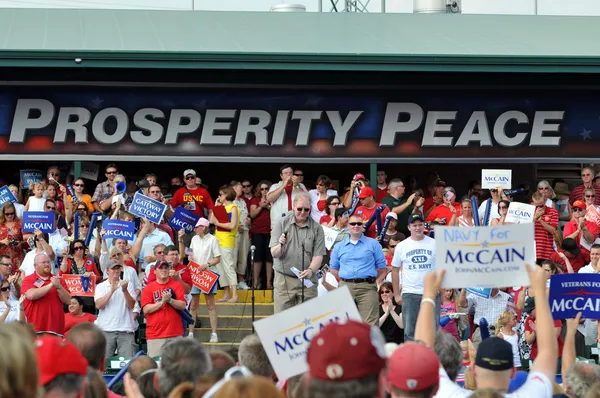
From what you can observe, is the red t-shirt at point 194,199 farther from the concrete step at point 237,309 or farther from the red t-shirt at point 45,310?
the red t-shirt at point 45,310

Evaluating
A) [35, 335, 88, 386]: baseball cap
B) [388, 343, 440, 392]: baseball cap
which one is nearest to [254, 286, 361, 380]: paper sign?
[388, 343, 440, 392]: baseball cap

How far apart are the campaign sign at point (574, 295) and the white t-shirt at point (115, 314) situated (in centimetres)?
634

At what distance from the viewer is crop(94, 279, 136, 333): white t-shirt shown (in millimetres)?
13141

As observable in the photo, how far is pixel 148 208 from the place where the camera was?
14883 mm

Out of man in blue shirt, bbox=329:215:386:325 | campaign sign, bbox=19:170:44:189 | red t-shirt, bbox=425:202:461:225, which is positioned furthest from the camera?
campaign sign, bbox=19:170:44:189

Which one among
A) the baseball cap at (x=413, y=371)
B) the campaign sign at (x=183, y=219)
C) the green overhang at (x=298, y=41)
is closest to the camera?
the baseball cap at (x=413, y=371)

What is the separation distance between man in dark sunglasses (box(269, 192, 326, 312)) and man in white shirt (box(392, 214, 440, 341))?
3.29 feet

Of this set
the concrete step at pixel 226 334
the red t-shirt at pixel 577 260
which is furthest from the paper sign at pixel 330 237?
the red t-shirt at pixel 577 260

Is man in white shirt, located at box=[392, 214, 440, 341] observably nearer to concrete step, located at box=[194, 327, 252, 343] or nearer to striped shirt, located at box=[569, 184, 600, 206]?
concrete step, located at box=[194, 327, 252, 343]

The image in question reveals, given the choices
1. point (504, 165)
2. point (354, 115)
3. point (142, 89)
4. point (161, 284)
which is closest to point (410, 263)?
point (161, 284)

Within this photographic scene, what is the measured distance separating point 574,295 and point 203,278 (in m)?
6.72

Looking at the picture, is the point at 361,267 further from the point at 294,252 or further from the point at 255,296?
the point at 255,296

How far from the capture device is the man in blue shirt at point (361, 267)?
1274 centimetres

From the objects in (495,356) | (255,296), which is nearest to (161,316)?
(255,296)
